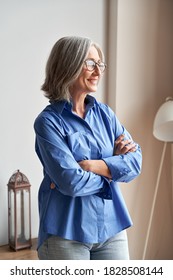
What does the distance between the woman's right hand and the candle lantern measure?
0.81 meters

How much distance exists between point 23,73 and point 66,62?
3.06 ft

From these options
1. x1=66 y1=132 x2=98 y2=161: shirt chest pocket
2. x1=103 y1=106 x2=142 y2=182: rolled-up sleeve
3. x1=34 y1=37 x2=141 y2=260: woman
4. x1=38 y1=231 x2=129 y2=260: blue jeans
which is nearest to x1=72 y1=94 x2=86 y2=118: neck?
x1=34 y1=37 x2=141 y2=260: woman

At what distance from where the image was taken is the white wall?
7.06ft

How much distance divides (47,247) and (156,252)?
192 cm

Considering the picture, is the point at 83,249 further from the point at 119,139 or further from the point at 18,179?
the point at 18,179

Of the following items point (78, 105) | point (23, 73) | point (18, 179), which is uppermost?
point (23, 73)

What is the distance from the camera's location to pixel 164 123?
8.52 ft

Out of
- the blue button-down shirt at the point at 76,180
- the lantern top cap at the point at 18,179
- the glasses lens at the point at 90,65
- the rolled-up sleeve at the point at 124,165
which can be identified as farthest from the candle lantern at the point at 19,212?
the glasses lens at the point at 90,65

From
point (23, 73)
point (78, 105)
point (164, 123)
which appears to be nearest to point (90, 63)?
point (78, 105)

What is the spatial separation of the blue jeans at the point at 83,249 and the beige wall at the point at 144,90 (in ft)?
4.36

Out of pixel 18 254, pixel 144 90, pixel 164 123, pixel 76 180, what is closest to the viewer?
pixel 76 180

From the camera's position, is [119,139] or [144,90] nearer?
[119,139]

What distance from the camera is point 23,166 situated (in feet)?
7.47
